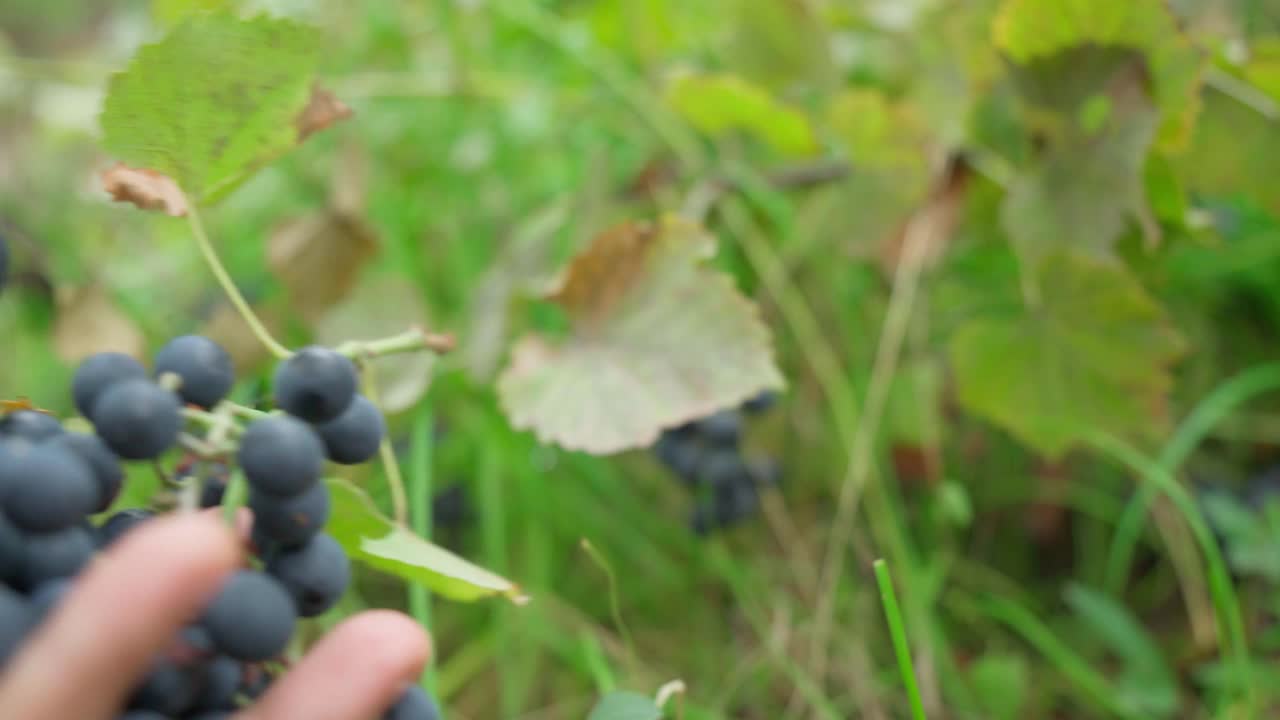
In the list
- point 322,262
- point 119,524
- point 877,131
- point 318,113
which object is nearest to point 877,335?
point 877,131

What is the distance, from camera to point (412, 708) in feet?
1.00

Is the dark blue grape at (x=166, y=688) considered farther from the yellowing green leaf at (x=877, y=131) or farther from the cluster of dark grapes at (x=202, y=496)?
the yellowing green leaf at (x=877, y=131)

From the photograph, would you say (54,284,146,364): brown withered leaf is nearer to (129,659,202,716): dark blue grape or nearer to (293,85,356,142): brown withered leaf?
(293,85,356,142): brown withered leaf

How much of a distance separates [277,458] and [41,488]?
2.3 inches

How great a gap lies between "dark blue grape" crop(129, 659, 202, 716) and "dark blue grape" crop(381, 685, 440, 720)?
54 mm

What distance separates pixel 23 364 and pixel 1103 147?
0.96m

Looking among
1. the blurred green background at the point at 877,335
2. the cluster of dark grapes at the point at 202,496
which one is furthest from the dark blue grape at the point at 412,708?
the blurred green background at the point at 877,335

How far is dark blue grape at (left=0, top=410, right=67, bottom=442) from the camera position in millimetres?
302

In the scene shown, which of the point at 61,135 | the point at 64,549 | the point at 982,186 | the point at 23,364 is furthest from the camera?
the point at 61,135

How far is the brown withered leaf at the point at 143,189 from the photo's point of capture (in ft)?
1.20

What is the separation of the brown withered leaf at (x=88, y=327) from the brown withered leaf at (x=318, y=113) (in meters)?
0.31

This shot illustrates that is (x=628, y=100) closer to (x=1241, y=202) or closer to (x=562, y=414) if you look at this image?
(x=562, y=414)

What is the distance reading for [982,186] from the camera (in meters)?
0.78

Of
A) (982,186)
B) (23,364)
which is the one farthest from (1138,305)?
(23,364)
